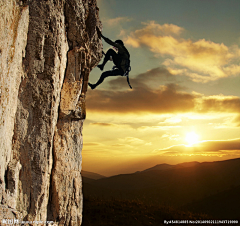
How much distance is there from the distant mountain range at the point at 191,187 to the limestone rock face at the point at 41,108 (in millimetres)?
15622

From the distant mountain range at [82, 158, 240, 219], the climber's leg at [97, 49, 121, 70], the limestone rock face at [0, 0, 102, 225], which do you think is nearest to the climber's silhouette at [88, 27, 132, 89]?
the climber's leg at [97, 49, 121, 70]

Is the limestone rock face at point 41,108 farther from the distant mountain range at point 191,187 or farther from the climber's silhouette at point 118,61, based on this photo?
the distant mountain range at point 191,187

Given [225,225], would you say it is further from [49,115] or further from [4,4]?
[4,4]

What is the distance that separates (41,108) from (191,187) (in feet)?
105

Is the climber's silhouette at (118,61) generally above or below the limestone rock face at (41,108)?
above

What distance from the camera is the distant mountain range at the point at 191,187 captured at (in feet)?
72.2

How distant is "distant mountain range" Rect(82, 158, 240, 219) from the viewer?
22.0 m

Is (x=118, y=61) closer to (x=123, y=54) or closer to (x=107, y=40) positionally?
(x=123, y=54)

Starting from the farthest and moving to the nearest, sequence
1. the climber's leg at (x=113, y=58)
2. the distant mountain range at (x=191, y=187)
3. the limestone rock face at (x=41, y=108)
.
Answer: the distant mountain range at (x=191, y=187) < the climber's leg at (x=113, y=58) < the limestone rock face at (x=41, y=108)

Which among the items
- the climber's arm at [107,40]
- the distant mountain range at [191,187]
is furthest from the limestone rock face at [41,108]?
the distant mountain range at [191,187]

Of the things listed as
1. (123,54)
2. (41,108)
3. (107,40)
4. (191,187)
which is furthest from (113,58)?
(191,187)

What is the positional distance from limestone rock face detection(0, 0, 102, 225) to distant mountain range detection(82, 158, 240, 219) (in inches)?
615

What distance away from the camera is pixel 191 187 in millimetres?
31438

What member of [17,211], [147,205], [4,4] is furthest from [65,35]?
[147,205]
